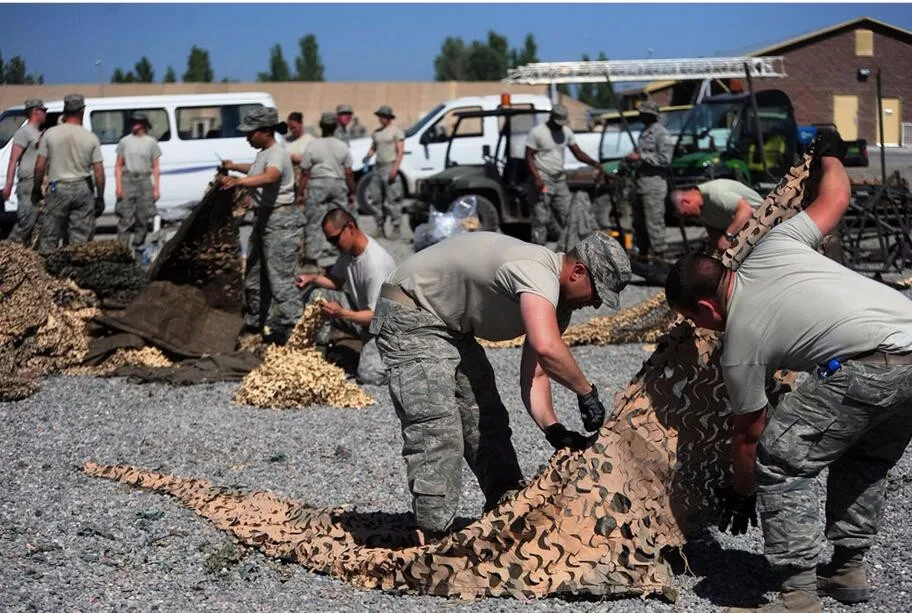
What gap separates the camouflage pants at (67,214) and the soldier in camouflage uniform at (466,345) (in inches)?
286

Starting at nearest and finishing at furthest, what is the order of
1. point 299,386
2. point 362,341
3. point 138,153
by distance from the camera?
1. point 299,386
2. point 362,341
3. point 138,153

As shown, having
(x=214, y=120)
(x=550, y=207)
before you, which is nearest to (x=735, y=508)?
(x=550, y=207)

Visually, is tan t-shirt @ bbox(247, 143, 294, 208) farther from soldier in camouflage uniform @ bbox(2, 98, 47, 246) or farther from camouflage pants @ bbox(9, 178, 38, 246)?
soldier in camouflage uniform @ bbox(2, 98, 47, 246)

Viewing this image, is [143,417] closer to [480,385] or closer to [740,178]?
[480,385]

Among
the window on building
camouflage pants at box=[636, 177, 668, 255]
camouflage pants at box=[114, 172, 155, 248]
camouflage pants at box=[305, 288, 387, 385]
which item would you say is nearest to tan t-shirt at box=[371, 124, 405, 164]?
camouflage pants at box=[114, 172, 155, 248]

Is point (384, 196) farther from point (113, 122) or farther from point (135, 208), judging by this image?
point (113, 122)

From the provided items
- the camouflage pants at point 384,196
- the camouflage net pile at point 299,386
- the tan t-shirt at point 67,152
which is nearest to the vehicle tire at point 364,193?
the camouflage pants at point 384,196

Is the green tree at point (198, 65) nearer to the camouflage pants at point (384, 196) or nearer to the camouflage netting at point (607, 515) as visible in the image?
A: the camouflage pants at point (384, 196)

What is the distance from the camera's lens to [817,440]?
3.96 meters

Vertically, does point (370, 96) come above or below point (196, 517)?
above

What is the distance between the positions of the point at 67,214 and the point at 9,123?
11.1 feet

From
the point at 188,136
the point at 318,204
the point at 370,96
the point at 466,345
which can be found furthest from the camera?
the point at 370,96

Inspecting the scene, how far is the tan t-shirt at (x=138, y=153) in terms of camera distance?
1396 cm

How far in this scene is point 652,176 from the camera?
12.9 metres
